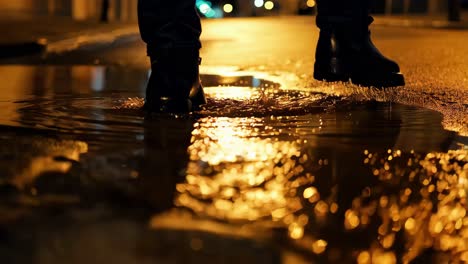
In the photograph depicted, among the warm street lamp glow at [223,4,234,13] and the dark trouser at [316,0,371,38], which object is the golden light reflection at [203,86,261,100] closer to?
the dark trouser at [316,0,371,38]

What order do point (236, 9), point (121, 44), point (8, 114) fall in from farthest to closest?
1. point (236, 9)
2. point (121, 44)
3. point (8, 114)

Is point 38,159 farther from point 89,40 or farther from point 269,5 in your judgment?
point 269,5

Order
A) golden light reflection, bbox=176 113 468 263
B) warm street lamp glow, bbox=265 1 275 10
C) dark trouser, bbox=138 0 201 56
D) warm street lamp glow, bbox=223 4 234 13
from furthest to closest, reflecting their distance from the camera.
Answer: warm street lamp glow, bbox=265 1 275 10 → warm street lamp glow, bbox=223 4 234 13 → dark trouser, bbox=138 0 201 56 → golden light reflection, bbox=176 113 468 263

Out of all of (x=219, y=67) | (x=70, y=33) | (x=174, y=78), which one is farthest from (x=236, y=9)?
(x=174, y=78)

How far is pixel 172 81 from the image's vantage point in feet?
12.7

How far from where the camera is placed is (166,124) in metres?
3.55

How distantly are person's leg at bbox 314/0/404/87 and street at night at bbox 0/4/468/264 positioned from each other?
5.0 inches

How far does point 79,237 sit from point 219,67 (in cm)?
570

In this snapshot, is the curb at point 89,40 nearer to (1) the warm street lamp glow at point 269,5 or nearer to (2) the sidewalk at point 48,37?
(2) the sidewalk at point 48,37

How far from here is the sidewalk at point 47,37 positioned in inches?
386

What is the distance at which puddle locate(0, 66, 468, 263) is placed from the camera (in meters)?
1.84

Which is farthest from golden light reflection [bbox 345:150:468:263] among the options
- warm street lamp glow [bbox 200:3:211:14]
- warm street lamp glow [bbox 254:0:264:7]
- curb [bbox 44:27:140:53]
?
warm street lamp glow [bbox 254:0:264:7]

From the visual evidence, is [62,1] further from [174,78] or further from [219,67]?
[174,78]

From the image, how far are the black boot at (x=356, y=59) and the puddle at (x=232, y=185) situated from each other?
1.34 ft
